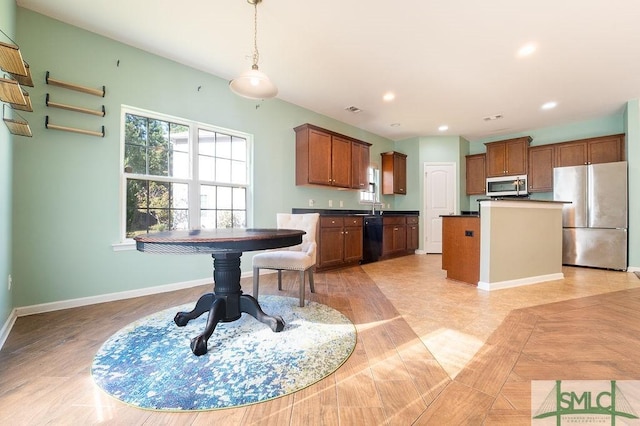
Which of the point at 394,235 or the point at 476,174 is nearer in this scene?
the point at 394,235

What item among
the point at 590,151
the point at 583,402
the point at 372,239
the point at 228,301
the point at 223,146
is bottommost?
the point at 583,402

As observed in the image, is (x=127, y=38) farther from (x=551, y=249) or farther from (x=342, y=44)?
(x=551, y=249)

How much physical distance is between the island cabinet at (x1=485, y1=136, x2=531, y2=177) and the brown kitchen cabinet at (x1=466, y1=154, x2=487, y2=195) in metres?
0.17

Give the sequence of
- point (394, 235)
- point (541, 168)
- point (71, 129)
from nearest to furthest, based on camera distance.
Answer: point (71, 129)
point (541, 168)
point (394, 235)

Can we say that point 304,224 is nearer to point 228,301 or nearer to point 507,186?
point 228,301

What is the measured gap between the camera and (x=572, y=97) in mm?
4117

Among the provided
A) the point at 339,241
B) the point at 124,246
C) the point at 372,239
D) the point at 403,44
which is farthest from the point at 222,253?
the point at 372,239

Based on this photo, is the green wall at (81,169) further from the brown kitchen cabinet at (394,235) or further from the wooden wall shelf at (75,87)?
the brown kitchen cabinet at (394,235)

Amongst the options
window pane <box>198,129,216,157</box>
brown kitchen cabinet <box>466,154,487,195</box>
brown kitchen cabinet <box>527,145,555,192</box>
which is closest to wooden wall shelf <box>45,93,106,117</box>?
window pane <box>198,129,216,157</box>

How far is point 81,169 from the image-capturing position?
259 centimetres

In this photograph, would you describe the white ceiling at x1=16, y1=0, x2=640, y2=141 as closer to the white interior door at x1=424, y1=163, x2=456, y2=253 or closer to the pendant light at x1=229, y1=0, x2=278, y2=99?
the pendant light at x1=229, y1=0, x2=278, y2=99

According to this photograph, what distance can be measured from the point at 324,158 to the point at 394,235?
2.27m

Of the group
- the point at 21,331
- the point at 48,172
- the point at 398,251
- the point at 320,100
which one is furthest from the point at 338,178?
the point at 21,331

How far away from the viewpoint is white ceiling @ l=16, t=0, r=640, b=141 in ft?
7.73
